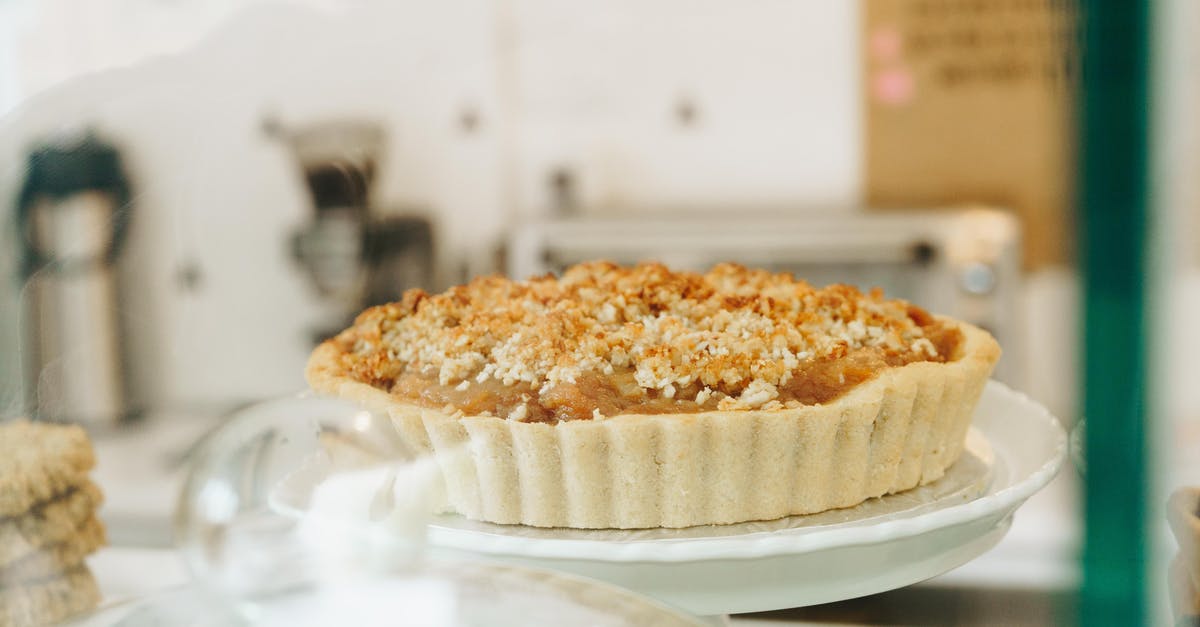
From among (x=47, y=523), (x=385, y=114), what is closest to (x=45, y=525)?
(x=47, y=523)

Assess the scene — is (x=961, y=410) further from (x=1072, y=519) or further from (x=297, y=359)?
(x=297, y=359)

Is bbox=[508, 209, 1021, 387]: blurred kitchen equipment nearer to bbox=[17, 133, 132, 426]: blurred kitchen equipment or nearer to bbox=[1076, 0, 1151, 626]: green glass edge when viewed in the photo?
bbox=[1076, 0, 1151, 626]: green glass edge

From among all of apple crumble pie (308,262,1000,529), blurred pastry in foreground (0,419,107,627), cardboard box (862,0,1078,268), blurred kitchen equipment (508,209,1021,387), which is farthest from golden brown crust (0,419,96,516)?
cardboard box (862,0,1078,268)

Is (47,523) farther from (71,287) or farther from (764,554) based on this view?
(764,554)

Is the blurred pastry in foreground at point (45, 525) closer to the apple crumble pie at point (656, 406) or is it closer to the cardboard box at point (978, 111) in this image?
the apple crumble pie at point (656, 406)

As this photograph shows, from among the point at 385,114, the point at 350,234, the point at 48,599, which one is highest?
the point at 385,114

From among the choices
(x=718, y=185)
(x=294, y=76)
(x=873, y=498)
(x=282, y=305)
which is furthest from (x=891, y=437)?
(x=294, y=76)
